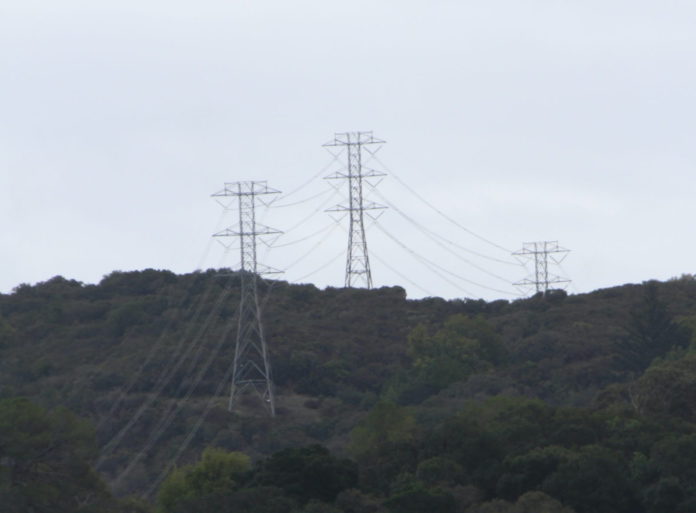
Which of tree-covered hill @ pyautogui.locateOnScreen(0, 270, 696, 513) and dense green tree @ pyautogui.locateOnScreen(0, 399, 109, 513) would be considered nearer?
tree-covered hill @ pyautogui.locateOnScreen(0, 270, 696, 513)

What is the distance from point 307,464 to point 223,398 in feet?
123

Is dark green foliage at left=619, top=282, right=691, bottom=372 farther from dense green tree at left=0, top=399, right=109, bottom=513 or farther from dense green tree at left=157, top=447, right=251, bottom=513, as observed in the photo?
dense green tree at left=0, top=399, right=109, bottom=513

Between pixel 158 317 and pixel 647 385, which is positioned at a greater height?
pixel 158 317

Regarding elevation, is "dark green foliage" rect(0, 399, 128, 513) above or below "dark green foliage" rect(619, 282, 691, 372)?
below

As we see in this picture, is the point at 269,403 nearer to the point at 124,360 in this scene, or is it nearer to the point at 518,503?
the point at 124,360

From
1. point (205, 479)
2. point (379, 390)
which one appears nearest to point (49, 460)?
point (205, 479)

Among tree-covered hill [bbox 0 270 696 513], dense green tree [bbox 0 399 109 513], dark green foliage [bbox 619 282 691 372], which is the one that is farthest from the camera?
dark green foliage [bbox 619 282 691 372]

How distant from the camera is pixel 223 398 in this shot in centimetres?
8581

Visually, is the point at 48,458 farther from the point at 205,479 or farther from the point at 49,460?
the point at 205,479

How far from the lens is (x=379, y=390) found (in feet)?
293

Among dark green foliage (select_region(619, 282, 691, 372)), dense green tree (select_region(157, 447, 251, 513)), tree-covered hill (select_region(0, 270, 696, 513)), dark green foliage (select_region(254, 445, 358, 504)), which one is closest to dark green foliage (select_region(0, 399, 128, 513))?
tree-covered hill (select_region(0, 270, 696, 513))

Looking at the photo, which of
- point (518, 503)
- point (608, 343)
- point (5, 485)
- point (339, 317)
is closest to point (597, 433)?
point (518, 503)

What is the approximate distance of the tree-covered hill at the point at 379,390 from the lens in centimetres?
4734

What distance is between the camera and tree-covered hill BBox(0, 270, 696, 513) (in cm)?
4734
